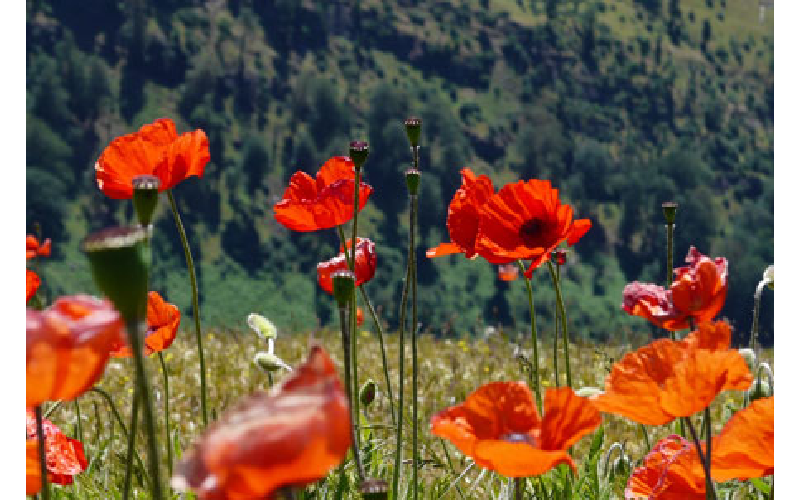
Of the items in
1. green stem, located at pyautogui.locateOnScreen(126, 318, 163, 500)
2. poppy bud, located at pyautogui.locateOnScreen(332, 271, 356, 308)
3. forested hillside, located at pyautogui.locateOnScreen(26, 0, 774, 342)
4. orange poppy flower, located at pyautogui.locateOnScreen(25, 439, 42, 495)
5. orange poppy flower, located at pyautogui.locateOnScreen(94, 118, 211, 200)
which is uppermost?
forested hillside, located at pyautogui.locateOnScreen(26, 0, 774, 342)

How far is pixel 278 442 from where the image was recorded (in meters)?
0.70

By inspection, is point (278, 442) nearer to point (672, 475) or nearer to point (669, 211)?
point (672, 475)

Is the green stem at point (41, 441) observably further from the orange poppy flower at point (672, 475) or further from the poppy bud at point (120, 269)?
the orange poppy flower at point (672, 475)

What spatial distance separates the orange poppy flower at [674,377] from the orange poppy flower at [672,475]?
10.9 inches

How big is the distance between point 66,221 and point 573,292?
55234mm

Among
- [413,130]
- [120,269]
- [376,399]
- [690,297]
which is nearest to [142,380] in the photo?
[120,269]

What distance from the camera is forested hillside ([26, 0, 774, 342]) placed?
9800 centimetres

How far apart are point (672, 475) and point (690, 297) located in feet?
1.09

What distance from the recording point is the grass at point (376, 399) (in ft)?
9.81

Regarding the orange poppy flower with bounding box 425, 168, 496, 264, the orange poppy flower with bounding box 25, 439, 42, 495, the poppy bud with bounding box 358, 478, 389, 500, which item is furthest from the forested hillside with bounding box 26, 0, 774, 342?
the poppy bud with bounding box 358, 478, 389, 500

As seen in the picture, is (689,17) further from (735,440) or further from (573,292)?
(735,440)

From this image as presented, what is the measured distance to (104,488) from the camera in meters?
2.87

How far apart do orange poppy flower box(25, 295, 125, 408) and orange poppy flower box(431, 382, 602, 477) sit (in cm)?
52

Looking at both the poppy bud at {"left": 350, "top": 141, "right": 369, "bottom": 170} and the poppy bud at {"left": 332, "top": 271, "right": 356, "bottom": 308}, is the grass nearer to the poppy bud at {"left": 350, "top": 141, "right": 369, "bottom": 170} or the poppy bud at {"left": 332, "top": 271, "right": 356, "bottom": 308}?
the poppy bud at {"left": 350, "top": 141, "right": 369, "bottom": 170}
